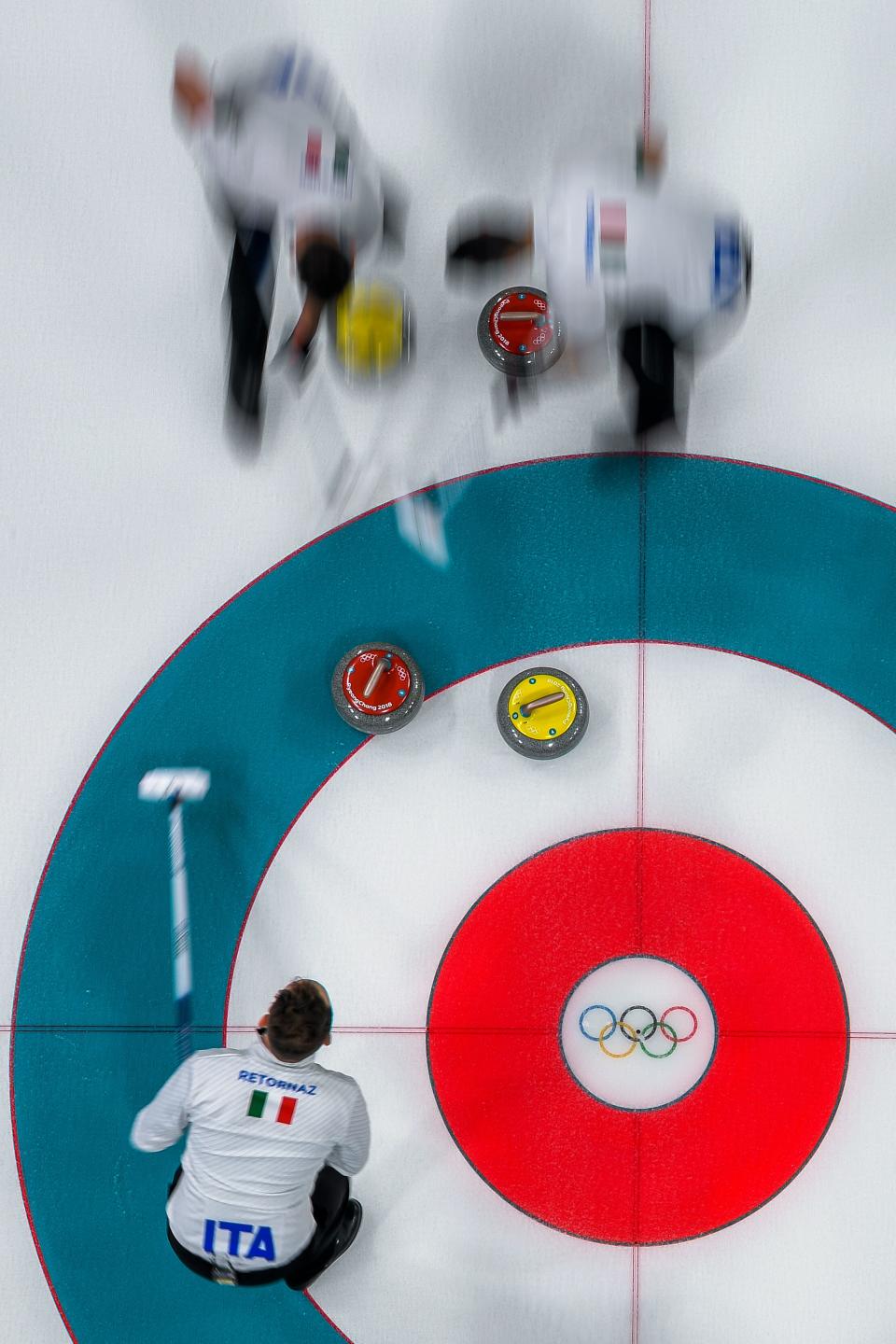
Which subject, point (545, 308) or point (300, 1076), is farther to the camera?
point (545, 308)

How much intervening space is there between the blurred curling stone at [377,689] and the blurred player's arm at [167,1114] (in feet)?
3.70

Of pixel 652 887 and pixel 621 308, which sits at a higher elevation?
pixel 621 308

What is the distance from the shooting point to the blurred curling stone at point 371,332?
12.6 feet

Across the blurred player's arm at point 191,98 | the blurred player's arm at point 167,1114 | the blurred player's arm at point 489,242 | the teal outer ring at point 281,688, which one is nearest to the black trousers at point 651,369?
the teal outer ring at point 281,688

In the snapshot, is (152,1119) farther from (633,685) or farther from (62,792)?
(633,685)

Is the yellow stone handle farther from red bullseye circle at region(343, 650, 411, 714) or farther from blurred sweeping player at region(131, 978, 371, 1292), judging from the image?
blurred sweeping player at region(131, 978, 371, 1292)

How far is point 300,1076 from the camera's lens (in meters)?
2.93

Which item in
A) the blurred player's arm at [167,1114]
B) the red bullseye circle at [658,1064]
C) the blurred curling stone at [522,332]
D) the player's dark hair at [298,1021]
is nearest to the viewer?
the player's dark hair at [298,1021]

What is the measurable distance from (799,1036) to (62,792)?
2465 mm

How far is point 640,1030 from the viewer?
11.6 ft

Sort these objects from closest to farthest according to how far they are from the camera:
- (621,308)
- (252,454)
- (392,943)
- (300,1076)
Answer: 1. (300,1076)
2. (621,308)
3. (392,943)
4. (252,454)

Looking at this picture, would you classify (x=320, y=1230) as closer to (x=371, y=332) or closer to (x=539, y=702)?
(x=539, y=702)

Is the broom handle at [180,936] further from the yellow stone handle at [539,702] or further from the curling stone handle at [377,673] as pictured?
the yellow stone handle at [539,702]

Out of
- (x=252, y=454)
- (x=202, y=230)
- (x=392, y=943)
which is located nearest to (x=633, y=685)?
(x=392, y=943)
